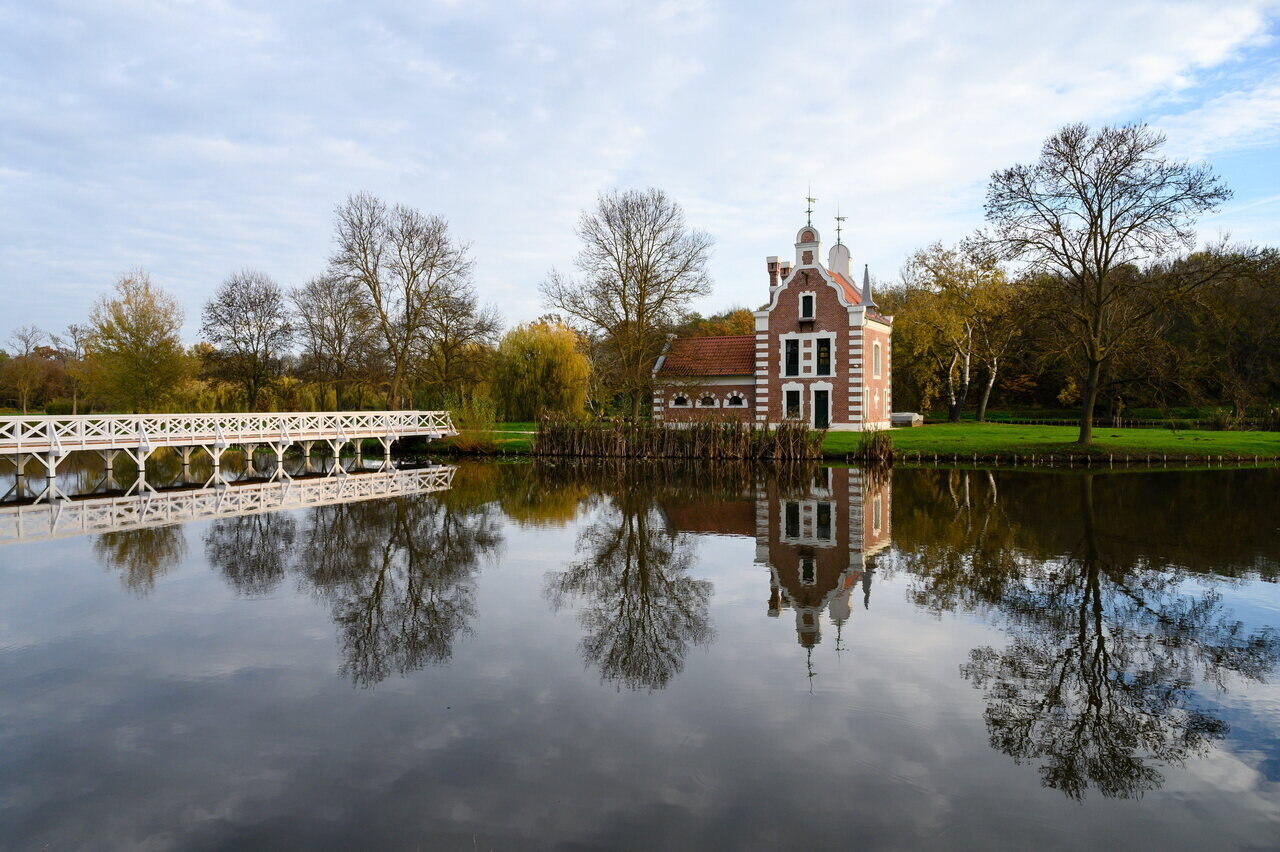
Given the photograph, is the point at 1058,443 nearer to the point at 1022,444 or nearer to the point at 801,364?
the point at 1022,444

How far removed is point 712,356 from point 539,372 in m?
9.66

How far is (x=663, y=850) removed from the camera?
4023mm

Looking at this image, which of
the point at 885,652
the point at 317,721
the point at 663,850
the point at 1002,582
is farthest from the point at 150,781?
the point at 1002,582

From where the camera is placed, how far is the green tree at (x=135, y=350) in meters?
37.1

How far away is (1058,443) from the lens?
89.7 feet

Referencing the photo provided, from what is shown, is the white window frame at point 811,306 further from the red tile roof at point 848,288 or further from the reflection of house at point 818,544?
the reflection of house at point 818,544

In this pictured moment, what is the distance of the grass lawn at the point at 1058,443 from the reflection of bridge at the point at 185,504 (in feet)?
50.0

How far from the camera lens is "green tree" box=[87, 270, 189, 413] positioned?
37.1 meters

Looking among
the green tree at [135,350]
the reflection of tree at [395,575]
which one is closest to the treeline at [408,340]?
the green tree at [135,350]

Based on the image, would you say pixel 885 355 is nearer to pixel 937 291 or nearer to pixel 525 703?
pixel 937 291

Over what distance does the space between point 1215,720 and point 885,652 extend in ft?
7.74

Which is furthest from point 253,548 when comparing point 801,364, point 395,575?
point 801,364

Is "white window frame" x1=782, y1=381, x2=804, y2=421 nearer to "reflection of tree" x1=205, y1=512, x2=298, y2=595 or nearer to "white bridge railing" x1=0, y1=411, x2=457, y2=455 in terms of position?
"white bridge railing" x1=0, y1=411, x2=457, y2=455

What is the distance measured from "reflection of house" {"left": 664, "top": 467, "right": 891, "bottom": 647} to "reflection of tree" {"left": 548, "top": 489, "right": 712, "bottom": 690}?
0.95m
